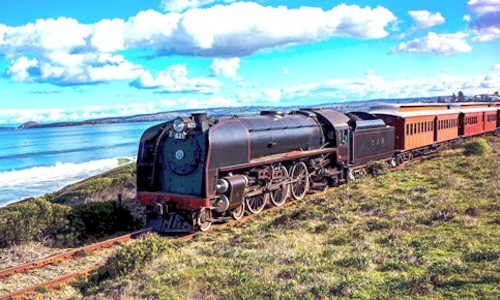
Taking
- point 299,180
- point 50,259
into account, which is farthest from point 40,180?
point 50,259

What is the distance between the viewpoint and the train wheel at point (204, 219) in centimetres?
1351

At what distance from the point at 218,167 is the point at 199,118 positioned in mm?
1637

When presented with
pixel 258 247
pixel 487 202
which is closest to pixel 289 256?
pixel 258 247

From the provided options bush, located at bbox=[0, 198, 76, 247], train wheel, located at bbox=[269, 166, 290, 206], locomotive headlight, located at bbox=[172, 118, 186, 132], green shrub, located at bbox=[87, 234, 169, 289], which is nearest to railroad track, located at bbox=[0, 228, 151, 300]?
green shrub, located at bbox=[87, 234, 169, 289]

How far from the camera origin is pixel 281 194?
56.7ft

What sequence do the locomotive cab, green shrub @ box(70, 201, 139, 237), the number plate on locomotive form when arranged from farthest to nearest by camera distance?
green shrub @ box(70, 201, 139, 237), the number plate on locomotive, the locomotive cab

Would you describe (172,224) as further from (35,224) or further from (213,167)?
(35,224)

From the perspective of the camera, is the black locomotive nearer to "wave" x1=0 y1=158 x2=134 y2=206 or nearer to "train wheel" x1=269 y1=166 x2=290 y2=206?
"train wheel" x1=269 y1=166 x2=290 y2=206

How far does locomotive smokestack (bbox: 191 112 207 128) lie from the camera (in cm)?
1383

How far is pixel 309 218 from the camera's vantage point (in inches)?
539

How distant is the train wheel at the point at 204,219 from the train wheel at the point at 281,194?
3.49m

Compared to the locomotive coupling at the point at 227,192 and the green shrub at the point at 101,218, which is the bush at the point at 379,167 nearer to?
the locomotive coupling at the point at 227,192

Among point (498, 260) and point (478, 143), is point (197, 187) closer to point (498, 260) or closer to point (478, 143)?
→ point (498, 260)

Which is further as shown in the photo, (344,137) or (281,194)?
(344,137)
